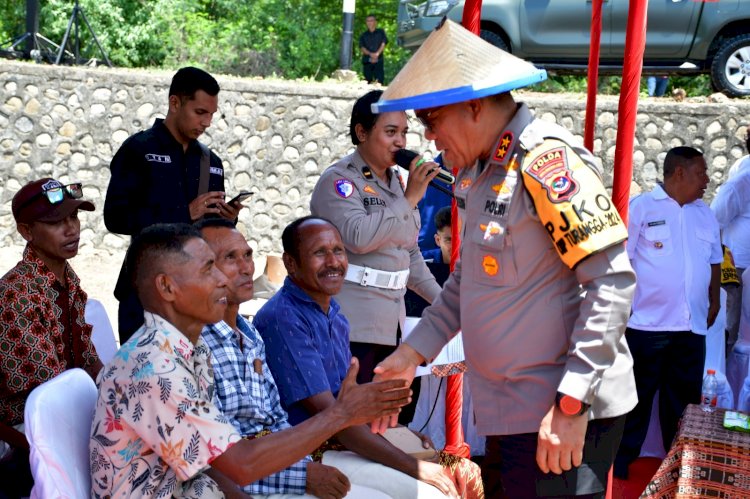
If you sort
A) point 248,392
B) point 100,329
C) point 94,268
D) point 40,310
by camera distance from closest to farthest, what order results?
point 248,392 < point 40,310 < point 100,329 < point 94,268

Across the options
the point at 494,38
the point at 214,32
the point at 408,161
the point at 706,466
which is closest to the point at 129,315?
the point at 408,161

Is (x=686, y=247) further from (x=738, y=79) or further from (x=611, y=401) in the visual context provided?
(x=738, y=79)

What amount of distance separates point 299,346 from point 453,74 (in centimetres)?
136

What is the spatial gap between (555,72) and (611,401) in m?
9.79

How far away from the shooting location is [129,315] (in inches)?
161

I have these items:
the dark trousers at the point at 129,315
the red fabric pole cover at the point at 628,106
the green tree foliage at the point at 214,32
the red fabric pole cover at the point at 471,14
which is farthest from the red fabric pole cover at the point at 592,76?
the green tree foliage at the point at 214,32

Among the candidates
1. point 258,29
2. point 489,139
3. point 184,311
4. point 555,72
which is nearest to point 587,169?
point 489,139

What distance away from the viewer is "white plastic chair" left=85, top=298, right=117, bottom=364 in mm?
3869

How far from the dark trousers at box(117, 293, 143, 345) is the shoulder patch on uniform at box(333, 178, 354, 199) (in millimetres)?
976

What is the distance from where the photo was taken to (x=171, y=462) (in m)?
2.41

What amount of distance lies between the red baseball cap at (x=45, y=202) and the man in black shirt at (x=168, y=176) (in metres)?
0.56

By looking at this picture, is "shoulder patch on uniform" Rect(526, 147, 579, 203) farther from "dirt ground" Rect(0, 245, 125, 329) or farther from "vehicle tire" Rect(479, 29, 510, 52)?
"vehicle tire" Rect(479, 29, 510, 52)

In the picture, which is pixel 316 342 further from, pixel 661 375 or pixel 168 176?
pixel 661 375

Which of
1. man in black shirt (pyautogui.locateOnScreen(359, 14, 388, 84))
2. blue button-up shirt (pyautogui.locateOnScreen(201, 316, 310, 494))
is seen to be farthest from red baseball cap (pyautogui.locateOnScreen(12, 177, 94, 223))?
man in black shirt (pyautogui.locateOnScreen(359, 14, 388, 84))
